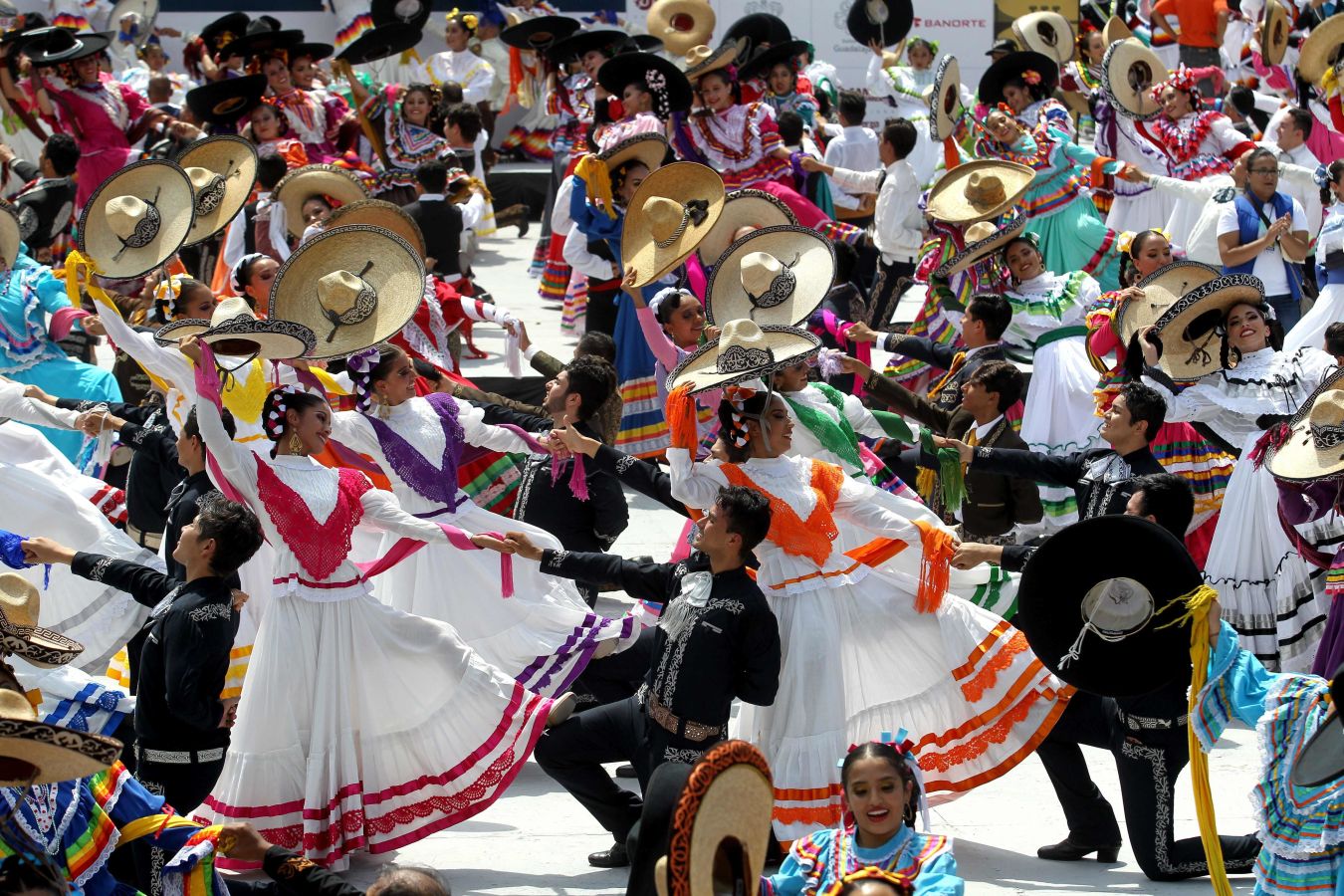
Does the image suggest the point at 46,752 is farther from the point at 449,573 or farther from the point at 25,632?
the point at 449,573

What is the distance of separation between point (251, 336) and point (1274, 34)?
32.4 ft

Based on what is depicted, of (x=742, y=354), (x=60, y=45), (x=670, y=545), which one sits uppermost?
(x=60, y=45)

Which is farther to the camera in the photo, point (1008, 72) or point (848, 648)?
point (1008, 72)

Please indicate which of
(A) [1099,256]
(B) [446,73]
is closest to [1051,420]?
(A) [1099,256]

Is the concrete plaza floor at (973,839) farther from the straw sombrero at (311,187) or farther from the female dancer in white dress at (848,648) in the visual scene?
the straw sombrero at (311,187)

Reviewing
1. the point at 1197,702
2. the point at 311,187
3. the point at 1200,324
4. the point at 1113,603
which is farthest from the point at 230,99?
the point at 1197,702

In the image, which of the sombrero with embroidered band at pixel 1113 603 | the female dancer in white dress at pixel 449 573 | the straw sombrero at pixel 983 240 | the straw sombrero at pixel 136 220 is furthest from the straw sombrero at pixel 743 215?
the sombrero with embroidered band at pixel 1113 603

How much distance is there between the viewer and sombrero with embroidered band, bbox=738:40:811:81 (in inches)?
518

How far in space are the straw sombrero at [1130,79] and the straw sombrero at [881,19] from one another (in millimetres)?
5009

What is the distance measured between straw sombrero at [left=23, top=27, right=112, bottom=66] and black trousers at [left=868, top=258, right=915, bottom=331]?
5407mm

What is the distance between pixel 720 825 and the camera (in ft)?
11.5

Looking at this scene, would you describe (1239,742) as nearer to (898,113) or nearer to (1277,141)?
(1277,141)

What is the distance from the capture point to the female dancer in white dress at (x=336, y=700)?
5348 mm

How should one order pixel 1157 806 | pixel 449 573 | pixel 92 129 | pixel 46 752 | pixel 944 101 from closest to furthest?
pixel 46 752 < pixel 1157 806 < pixel 449 573 < pixel 944 101 < pixel 92 129
